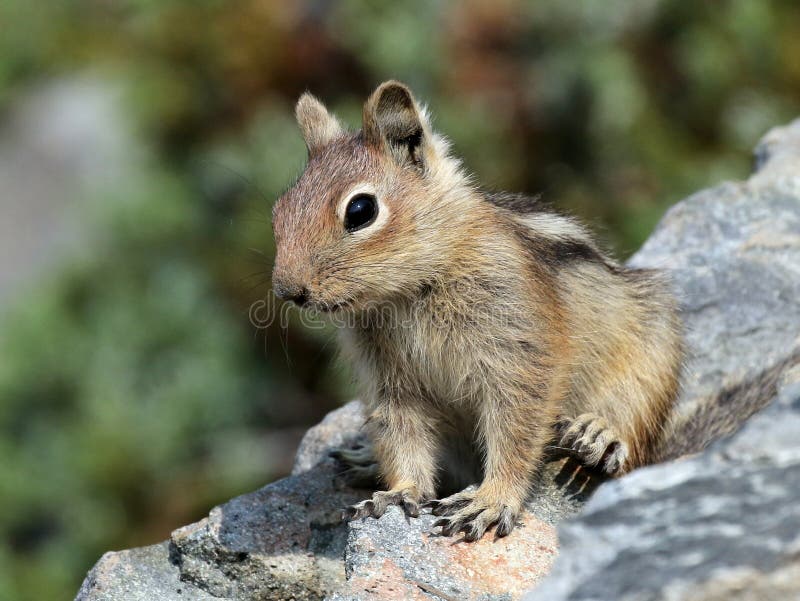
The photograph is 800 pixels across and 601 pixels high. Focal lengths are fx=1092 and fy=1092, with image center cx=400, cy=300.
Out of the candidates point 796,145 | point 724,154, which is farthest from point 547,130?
point 796,145

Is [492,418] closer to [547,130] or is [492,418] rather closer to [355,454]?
[355,454]

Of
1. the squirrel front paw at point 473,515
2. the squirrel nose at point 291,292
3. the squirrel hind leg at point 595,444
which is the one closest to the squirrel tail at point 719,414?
the squirrel hind leg at point 595,444

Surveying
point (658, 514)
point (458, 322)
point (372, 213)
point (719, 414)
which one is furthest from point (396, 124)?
point (658, 514)

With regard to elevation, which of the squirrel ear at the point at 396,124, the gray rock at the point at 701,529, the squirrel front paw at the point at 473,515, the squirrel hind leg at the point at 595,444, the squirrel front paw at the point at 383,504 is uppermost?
the squirrel ear at the point at 396,124

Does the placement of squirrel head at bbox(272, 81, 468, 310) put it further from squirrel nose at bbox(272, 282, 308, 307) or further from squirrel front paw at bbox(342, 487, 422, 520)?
squirrel front paw at bbox(342, 487, 422, 520)

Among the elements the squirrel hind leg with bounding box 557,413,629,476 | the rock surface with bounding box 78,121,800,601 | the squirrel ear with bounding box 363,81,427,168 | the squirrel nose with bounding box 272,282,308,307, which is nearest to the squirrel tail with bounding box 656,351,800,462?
the rock surface with bounding box 78,121,800,601

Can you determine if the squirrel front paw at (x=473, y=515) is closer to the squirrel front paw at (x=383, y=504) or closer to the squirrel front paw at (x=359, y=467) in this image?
the squirrel front paw at (x=383, y=504)

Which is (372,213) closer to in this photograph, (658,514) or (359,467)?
(359,467)
